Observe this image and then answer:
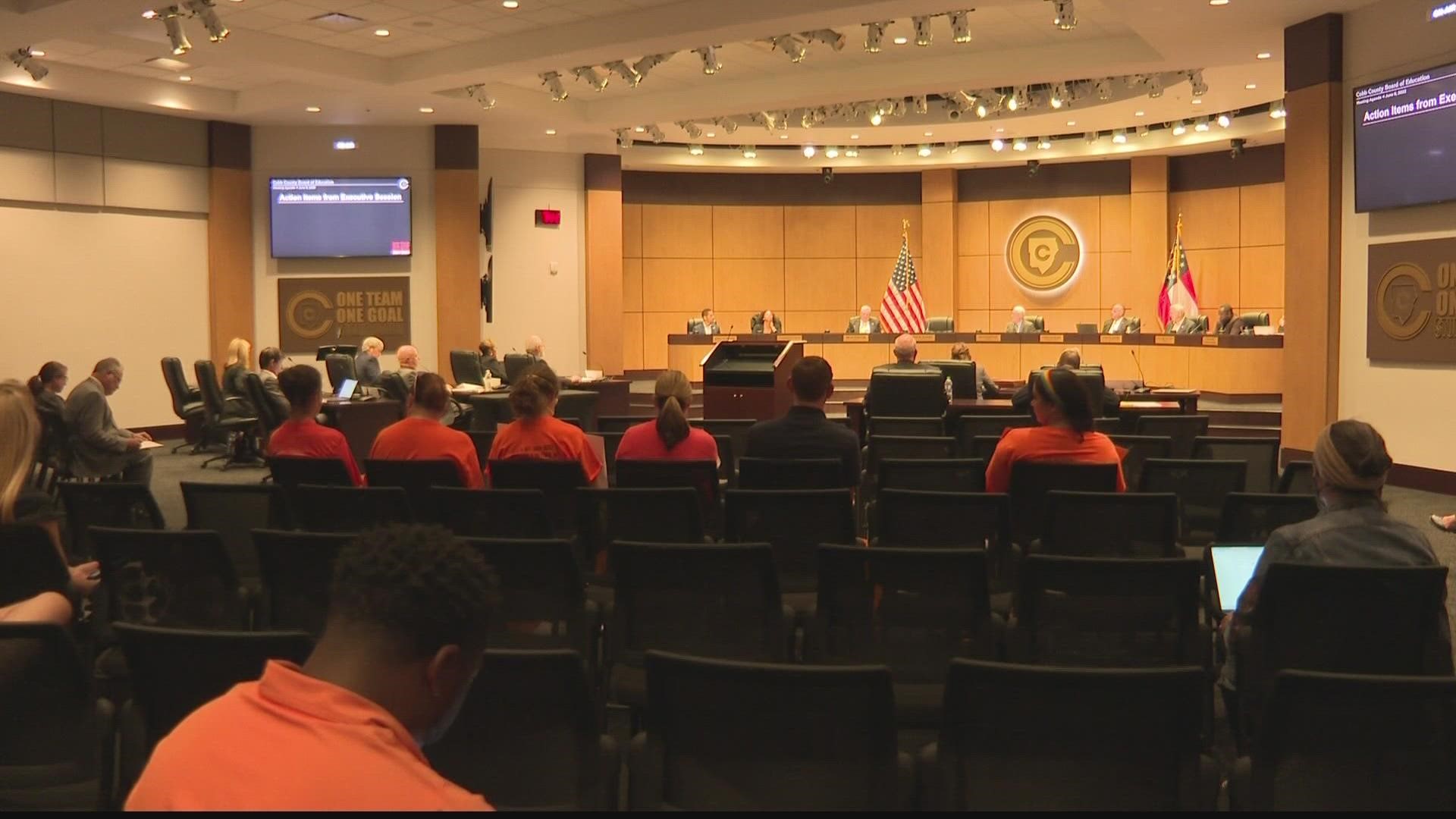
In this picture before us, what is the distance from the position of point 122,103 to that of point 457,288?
4.42m

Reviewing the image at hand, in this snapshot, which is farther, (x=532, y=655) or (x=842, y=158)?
(x=842, y=158)

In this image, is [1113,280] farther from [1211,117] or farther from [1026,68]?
[1026,68]

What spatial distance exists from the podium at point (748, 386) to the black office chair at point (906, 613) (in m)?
7.92

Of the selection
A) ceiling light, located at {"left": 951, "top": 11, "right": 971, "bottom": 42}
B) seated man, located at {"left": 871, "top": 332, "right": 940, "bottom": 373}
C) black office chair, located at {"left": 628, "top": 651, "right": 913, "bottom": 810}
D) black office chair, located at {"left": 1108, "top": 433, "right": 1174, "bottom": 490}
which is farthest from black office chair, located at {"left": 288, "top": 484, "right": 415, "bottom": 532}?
ceiling light, located at {"left": 951, "top": 11, "right": 971, "bottom": 42}

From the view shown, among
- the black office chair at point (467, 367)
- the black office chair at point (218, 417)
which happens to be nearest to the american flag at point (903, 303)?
the black office chair at point (467, 367)

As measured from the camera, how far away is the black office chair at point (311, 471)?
18.9ft

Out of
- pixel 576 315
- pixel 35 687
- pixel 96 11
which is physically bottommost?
pixel 35 687

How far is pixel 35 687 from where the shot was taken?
2.87m

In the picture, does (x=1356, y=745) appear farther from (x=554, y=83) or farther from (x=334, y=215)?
(x=334, y=215)

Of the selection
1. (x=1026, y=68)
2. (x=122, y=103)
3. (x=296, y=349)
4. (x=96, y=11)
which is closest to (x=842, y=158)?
(x=1026, y=68)

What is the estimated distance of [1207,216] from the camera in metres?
→ 19.1

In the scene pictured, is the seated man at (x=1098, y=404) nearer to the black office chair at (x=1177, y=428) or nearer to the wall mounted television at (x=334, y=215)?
the black office chair at (x=1177, y=428)

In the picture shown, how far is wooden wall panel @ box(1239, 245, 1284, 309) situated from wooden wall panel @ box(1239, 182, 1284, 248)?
134 mm

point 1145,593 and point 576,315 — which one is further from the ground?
point 576,315
